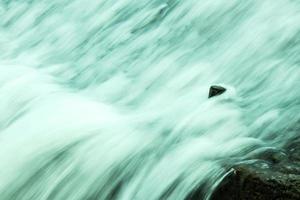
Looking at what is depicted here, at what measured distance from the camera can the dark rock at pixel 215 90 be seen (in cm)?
446

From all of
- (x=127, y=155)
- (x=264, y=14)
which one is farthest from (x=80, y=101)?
(x=264, y=14)

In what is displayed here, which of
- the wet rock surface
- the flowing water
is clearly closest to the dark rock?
the flowing water

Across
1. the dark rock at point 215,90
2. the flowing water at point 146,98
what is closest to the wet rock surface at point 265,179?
the flowing water at point 146,98

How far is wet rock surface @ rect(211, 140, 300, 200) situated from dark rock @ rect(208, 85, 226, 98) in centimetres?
107

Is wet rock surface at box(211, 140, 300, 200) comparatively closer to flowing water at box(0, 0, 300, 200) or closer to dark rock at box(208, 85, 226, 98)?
flowing water at box(0, 0, 300, 200)

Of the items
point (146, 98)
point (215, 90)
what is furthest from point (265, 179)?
point (146, 98)

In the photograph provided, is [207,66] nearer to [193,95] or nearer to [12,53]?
[193,95]

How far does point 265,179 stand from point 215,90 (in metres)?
1.46

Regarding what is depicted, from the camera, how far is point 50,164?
4.46 meters

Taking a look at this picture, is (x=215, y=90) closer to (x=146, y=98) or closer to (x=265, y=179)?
(x=146, y=98)

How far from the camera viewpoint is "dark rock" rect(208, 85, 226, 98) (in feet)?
14.6

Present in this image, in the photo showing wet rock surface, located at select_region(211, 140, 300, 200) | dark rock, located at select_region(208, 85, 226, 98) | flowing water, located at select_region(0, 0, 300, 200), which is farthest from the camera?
dark rock, located at select_region(208, 85, 226, 98)

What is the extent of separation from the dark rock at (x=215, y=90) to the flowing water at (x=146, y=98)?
63mm

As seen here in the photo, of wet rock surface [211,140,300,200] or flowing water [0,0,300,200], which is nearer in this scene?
wet rock surface [211,140,300,200]
